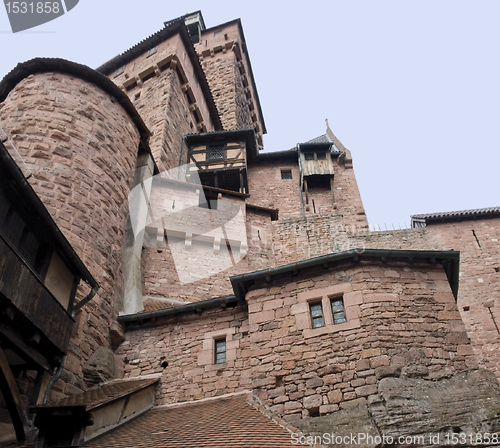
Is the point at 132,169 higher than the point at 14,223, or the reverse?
the point at 132,169

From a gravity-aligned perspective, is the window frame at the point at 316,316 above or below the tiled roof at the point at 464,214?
below

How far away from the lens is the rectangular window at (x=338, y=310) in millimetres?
8617

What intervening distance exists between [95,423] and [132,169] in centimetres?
840

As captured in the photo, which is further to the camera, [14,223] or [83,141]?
[83,141]

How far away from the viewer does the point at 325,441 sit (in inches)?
280

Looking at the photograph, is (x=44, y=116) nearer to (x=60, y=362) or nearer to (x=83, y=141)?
(x=83, y=141)

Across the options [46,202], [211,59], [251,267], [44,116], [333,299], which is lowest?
[333,299]

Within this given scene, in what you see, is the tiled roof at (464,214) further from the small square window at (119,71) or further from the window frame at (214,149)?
the small square window at (119,71)

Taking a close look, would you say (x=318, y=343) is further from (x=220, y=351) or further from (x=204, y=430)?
(x=204, y=430)

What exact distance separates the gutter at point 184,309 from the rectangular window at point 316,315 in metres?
1.74

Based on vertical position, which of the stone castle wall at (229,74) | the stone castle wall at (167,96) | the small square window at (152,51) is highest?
the stone castle wall at (229,74)

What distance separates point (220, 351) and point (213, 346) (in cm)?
17

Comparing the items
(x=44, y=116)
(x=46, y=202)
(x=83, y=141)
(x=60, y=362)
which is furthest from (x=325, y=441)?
(x=44, y=116)

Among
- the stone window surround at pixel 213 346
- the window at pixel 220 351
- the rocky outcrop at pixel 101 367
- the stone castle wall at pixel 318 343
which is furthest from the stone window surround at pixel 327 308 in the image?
the rocky outcrop at pixel 101 367
